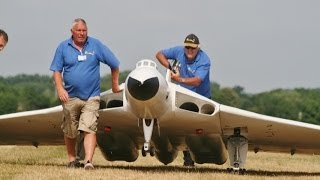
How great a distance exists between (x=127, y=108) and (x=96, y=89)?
0.57m

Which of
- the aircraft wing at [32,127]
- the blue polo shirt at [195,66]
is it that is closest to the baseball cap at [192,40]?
the blue polo shirt at [195,66]

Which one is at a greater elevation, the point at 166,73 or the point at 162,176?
the point at 166,73

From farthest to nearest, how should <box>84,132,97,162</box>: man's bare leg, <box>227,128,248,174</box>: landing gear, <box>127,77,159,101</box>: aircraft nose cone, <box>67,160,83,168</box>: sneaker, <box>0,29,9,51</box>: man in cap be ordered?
<box>227,128,248,174</box>: landing gear, <box>67,160,83,168</box>: sneaker, <box>84,132,97,162</box>: man's bare leg, <box>127,77,159,101</box>: aircraft nose cone, <box>0,29,9,51</box>: man in cap

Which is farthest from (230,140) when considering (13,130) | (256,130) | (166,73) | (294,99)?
(294,99)

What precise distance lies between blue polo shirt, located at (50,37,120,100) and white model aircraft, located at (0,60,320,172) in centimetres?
56

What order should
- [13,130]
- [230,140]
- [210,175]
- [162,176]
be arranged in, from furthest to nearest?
1. [13,130]
2. [230,140]
3. [210,175]
4. [162,176]

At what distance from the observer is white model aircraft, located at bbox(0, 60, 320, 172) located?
12891mm

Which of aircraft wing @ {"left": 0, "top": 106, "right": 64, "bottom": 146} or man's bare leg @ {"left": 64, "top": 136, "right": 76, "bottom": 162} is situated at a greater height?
aircraft wing @ {"left": 0, "top": 106, "right": 64, "bottom": 146}

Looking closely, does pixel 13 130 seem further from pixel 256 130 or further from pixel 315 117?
pixel 315 117

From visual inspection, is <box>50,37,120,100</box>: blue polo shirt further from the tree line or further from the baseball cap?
the tree line

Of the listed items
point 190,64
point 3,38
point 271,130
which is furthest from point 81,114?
point 271,130

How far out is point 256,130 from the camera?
14.7 meters

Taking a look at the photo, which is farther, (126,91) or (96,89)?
(96,89)

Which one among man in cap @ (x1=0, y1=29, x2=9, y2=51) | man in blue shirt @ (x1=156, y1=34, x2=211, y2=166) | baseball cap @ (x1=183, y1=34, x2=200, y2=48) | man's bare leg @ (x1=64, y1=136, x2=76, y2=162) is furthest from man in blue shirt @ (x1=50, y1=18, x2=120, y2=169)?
baseball cap @ (x1=183, y1=34, x2=200, y2=48)
